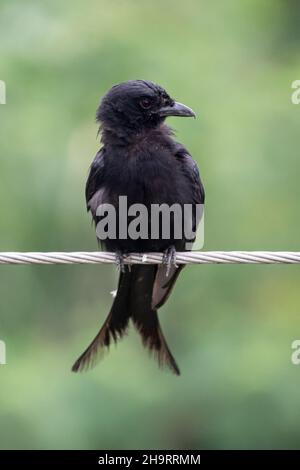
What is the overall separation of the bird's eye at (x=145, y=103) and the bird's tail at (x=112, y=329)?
0.94 m

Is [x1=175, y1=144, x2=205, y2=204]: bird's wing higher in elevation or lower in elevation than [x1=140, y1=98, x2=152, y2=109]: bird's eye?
lower

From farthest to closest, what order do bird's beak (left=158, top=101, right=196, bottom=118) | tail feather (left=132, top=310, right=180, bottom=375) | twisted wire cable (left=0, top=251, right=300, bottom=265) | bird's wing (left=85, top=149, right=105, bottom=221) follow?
tail feather (left=132, top=310, right=180, bottom=375) < bird's beak (left=158, top=101, right=196, bottom=118) < bird's wing (left=85, top=149, right=105, bottom=221) < twisted wire cable (left=0, top=251, right=300, bottom=265)

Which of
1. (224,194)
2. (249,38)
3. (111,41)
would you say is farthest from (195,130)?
(249,38)

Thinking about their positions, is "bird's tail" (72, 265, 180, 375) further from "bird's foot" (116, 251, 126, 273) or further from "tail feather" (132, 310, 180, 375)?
"bird's foot" (116, 251, 126, 273)

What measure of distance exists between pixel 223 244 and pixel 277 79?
1.42 meters

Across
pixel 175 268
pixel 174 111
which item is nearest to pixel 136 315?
pixel 175 268

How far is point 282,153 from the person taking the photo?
707cm

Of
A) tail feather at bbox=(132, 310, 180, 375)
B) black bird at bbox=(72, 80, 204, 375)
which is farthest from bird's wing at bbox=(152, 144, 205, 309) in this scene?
tail feather at bbox=(132, 310, 180, 375)

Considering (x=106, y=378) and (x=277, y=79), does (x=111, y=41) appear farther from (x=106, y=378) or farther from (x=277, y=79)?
(x=106, y=378)

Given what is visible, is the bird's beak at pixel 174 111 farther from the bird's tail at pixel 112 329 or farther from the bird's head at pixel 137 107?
the bird's tail at pixel 112 329

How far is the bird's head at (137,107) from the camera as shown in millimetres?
5652

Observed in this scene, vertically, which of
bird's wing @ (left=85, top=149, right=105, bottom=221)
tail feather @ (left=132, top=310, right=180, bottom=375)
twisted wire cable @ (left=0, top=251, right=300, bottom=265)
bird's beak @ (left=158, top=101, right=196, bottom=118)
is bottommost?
tail feather @ (left=132, top=310, right=180, bottom=375)

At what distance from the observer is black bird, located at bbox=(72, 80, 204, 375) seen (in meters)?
5.46

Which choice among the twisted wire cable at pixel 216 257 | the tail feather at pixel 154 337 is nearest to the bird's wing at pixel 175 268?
the tail feather at pixel 154 337
